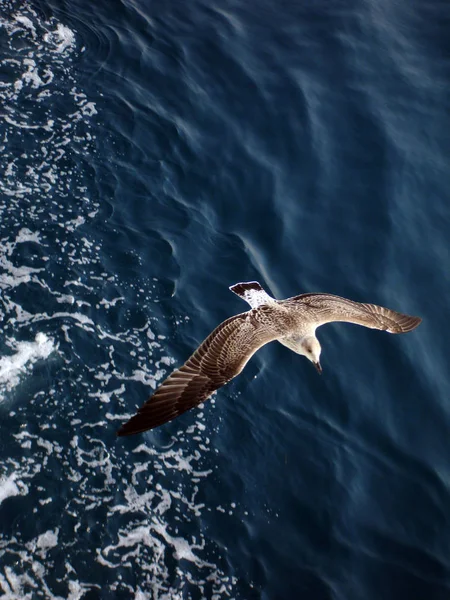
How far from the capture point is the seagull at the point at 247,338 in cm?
726

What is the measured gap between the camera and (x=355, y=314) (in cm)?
871

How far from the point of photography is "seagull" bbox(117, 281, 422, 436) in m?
7.26

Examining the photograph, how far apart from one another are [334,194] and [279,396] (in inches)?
156

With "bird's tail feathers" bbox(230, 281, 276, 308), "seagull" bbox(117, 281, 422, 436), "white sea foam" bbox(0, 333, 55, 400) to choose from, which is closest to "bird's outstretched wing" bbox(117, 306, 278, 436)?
"seagull" bbox(117, 281, 422, 436)

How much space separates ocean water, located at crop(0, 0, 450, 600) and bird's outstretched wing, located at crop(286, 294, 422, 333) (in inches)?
28.9

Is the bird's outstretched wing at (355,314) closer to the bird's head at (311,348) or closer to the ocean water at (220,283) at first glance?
the bird's head at (311,348)

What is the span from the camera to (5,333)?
8102mm

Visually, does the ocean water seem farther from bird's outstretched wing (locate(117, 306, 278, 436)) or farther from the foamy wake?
bird's outstretched wing (locate(117, 306, 278, 436))

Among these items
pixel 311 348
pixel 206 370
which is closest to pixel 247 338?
pixel 206 370

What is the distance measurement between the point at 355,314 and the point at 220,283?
6.64 feet

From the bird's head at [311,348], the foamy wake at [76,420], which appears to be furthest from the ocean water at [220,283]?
the bird's head at [311,348]

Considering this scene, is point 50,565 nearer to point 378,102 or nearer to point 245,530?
point 245,530

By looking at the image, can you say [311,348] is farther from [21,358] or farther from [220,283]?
[21,358]

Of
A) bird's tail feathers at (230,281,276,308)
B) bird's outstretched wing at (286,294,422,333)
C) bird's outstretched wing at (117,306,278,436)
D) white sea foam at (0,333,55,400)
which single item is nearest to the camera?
bird's outstretched wing at (117,306,278,436)
